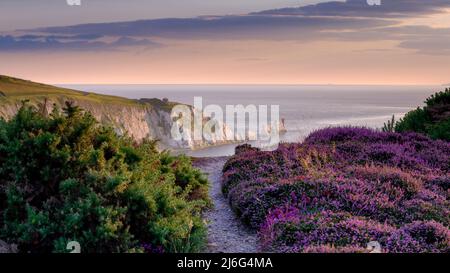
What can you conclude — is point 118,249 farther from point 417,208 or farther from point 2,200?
point 417,208

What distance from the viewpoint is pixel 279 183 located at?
11.7m

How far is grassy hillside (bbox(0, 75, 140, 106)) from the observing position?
7394 cm

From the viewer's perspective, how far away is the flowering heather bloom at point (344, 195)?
8336 mm

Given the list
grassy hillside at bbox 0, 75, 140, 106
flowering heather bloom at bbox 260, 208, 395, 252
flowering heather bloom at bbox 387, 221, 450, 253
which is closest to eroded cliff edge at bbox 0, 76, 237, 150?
grassy hillside at bbox 0, 75, 140, 106

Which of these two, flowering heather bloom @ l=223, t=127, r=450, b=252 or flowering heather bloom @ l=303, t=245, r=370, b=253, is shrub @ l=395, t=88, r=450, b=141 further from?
flowering heather bloom @ l=303, t=245, r=370, b=253

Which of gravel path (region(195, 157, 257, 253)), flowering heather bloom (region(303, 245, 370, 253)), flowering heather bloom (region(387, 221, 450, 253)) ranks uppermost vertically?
flowering heather bloom (region(303, 245, 370, 253))

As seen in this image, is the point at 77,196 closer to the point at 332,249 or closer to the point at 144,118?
the point at 332,249

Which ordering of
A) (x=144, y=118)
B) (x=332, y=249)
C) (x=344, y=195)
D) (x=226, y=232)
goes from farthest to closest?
(x=144, y=118) → (x=226, y=232) → (x=344, y=195) → (x=332, y=249)

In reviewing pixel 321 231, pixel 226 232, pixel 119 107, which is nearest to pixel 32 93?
pixel 119 107

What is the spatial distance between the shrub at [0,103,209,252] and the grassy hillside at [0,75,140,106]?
61.1 metres

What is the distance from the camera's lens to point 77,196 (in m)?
8.45

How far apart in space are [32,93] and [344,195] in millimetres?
79881

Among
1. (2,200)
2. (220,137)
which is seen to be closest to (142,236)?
(2,200)
